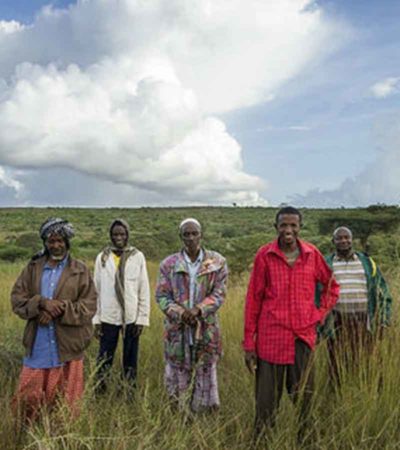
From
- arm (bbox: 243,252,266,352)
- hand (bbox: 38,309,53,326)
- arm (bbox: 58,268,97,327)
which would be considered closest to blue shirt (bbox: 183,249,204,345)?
arm (bbox: 243,252,266,352)

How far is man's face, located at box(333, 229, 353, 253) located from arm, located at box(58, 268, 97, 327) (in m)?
2.09

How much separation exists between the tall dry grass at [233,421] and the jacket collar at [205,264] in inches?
37.9

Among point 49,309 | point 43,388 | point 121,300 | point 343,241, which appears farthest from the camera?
point 121,300

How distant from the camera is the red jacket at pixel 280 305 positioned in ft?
11.8

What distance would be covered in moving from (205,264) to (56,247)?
1.15 meters

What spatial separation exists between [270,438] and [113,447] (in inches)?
44.8

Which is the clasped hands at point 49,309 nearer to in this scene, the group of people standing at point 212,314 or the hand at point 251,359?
the group of people standing at point 212,314

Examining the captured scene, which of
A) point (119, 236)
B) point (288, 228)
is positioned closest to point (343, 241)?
point (288, 228)

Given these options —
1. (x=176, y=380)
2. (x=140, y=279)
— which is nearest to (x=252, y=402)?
(x=176, y=380)

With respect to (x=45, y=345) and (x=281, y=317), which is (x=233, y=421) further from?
(x=45, y=345)

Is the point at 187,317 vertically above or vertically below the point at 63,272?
below

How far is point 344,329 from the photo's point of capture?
14.2 ft

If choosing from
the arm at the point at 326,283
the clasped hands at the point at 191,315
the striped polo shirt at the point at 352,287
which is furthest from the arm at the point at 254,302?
the striped polo shirt at the point at 352,287

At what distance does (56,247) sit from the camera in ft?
12.7
